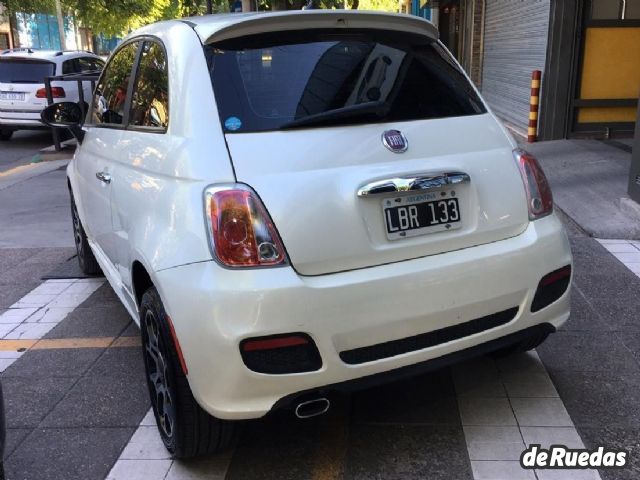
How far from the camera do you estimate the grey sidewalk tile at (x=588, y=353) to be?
138 inches

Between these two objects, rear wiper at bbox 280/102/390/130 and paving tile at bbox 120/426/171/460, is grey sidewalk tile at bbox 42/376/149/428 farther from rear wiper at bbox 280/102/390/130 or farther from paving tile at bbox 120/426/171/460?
rear wiper at bbox 280/102/390/130

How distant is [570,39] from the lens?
9.50 meters

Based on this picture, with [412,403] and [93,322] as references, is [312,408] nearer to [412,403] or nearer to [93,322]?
→ [412,403]

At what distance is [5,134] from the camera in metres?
14.2

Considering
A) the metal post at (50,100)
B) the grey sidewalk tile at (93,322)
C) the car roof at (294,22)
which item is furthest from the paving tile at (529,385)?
the metal post at (50,100)

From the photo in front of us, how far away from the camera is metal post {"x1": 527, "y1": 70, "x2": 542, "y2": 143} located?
9.85 m

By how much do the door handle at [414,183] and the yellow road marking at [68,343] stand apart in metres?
2.15

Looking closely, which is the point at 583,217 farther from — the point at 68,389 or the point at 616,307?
the point at 68,389

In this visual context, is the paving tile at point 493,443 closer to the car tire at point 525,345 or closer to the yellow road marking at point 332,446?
the car tire at point 525,345

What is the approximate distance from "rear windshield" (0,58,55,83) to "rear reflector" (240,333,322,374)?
12253mm

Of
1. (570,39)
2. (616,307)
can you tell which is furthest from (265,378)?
(570,39)

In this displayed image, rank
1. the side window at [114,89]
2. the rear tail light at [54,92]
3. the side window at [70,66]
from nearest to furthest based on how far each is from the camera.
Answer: the side window at [114,89] → the rear tail light at [54,92] → the side window at [70,66]

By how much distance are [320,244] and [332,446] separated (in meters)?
1.00

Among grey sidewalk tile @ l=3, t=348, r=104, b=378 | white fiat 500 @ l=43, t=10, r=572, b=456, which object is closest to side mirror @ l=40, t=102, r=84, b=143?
grey sidewalk tile @ l=3, t=348, r=104, b=378
